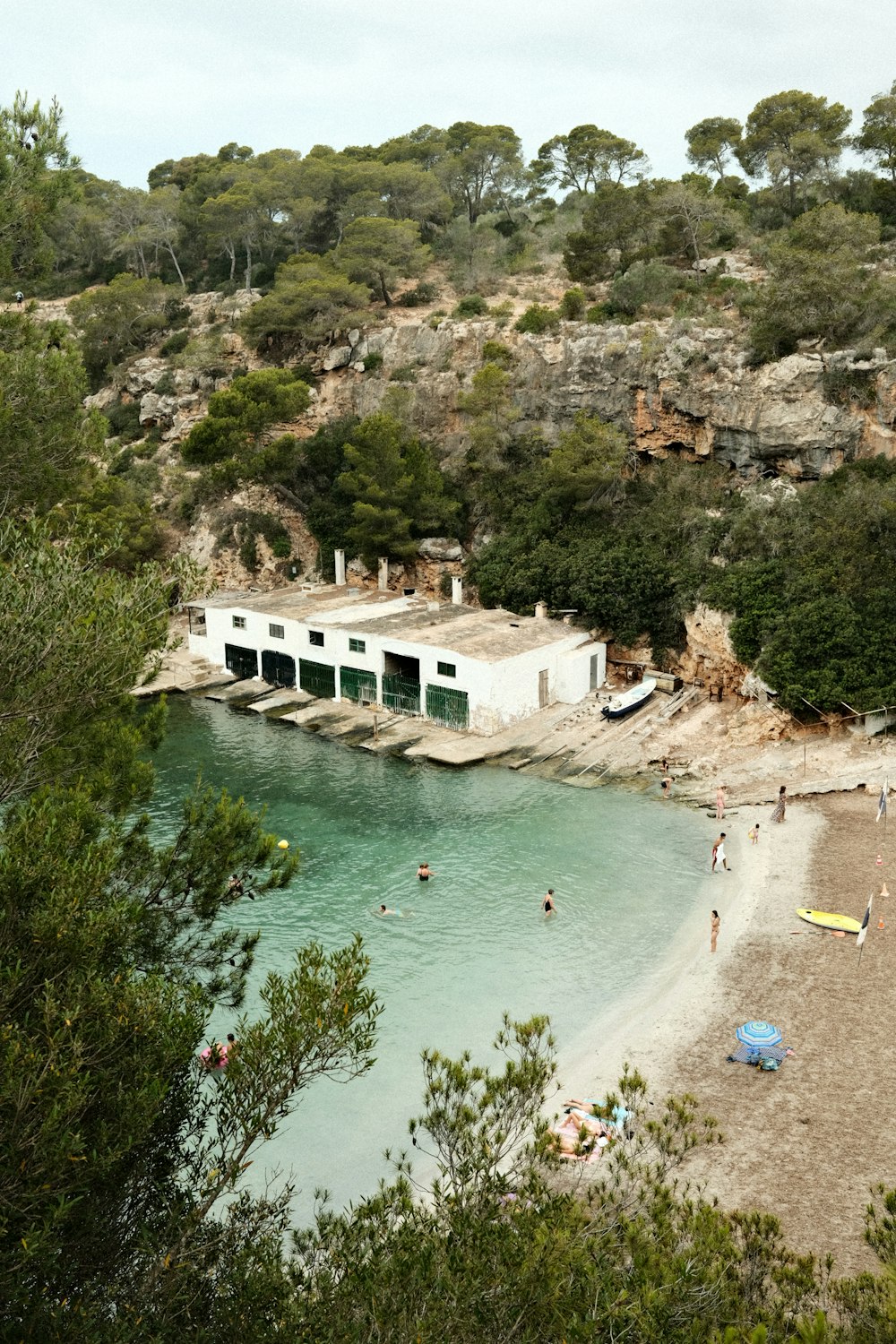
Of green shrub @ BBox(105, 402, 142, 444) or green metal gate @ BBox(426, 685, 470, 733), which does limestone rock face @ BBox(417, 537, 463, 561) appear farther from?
green shrub @ BBox(105, 402, 142, 444)

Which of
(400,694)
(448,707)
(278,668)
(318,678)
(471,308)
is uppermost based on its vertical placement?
(471,308)

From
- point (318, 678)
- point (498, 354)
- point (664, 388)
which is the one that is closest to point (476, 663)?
point (318, 678)

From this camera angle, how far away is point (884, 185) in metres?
51.7

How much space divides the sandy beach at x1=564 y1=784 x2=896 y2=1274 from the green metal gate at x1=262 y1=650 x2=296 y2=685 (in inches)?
754

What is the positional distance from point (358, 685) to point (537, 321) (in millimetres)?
20535

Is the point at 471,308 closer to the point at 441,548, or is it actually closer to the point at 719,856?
the point at 441,548

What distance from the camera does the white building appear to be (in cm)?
3559

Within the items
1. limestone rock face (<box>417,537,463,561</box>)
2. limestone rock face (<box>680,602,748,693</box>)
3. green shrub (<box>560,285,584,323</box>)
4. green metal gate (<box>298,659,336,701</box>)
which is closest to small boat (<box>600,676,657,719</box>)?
limestone rock face (<box>680,602,748,693</box>)

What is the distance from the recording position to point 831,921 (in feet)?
75.4

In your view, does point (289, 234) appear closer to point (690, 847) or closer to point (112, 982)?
point (690, 847)

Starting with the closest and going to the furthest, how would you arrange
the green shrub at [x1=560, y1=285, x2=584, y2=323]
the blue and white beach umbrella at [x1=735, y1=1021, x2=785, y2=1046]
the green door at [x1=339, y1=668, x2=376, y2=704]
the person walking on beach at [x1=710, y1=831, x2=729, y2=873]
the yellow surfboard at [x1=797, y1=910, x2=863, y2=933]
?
the blue and white beach umbrella at [x1=735, y1=1021, x2=785, y2=1046], the yellow surfboard at [x1=797, y1=910, x2=863, y2=933], the person walking on beach at [x1=710, y1=831, x2=729, y2=873], the green door at [x1=339, y1=668, x2=376, y2=704], the green shrub at [x1=560, y1=285, x2=584, y2=323]

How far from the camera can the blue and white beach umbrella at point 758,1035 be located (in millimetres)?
18234

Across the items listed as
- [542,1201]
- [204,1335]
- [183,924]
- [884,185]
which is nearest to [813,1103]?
[542,1201]

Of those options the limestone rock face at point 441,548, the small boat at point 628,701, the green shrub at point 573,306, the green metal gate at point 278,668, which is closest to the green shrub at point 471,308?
the green shrub at point 573,306
